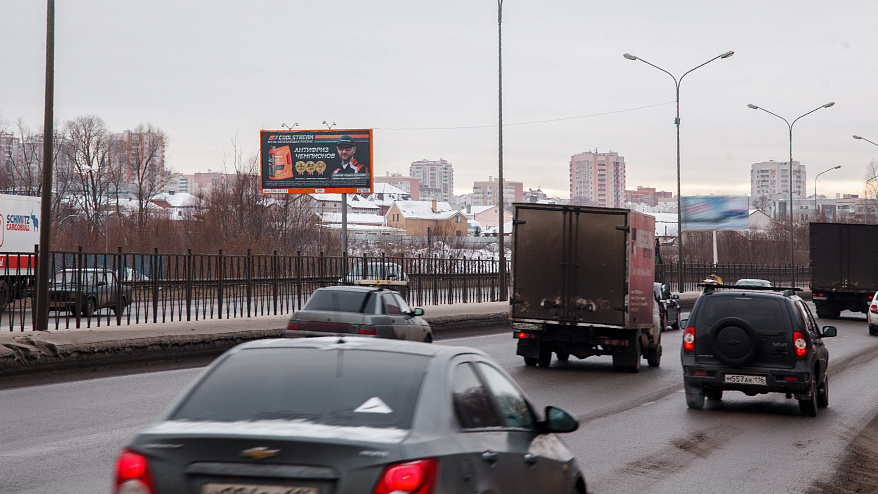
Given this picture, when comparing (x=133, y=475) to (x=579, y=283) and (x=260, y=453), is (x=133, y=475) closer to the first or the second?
(x=260, y=453)

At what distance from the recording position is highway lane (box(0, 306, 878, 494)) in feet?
25.9

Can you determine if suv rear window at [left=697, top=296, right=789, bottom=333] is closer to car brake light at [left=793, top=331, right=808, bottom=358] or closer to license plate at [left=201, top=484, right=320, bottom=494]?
car brake light at [left=793, top=331, right=808, bottom=358]

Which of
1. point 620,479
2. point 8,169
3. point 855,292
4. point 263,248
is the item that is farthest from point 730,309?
point 8,169

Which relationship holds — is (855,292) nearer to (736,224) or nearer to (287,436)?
(287,436)

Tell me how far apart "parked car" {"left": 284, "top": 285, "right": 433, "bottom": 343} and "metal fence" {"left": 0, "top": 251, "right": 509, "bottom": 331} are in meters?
4.35

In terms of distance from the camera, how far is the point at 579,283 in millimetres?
17438

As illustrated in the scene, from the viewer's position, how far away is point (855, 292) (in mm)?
35156

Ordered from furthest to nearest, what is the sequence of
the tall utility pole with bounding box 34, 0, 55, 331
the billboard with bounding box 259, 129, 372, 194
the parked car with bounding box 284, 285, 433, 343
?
1. the billboard with bounding box 259, 129, 372, 194
2. the tall utility pole with bounding box 34, 0, 55, 331
3. the parked car with bounding box 284, 285, 433, 343

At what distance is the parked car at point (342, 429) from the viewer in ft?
11.9

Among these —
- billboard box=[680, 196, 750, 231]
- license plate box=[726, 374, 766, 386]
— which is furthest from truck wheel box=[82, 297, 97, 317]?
billboard box=[680, 196, 750, 231]

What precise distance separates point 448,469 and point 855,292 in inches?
1374

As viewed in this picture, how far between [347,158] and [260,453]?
44.0m

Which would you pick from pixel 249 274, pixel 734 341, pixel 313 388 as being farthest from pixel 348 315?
pixel 313 388

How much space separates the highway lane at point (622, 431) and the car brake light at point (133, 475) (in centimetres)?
347
